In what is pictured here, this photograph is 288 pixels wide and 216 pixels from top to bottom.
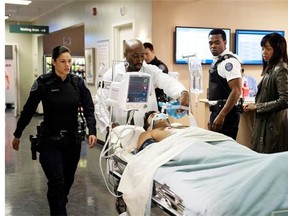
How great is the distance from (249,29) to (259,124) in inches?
111

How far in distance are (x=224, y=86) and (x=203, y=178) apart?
1.64 metres

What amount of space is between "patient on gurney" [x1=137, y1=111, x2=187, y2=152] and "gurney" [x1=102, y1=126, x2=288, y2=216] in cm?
14

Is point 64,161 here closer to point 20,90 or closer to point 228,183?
point 228,183

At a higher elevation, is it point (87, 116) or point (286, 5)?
point (286, 5)

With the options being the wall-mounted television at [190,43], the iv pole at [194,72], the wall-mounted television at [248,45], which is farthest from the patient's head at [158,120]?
the wall-mounted television at [248,45]

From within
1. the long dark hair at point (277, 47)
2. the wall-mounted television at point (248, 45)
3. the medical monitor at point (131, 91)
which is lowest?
the medical monitor at point (131, 91)

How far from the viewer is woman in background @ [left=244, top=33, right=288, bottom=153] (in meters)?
2.91

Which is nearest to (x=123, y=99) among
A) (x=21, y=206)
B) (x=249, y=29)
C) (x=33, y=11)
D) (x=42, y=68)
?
(x=21, y=206)

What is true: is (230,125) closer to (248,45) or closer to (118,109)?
(118,109)

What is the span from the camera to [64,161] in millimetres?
2852

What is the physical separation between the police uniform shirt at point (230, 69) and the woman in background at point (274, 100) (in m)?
0.24

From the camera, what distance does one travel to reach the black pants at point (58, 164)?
8.72 feet

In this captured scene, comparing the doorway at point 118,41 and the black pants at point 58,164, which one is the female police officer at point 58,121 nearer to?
the black pants at point 58,164

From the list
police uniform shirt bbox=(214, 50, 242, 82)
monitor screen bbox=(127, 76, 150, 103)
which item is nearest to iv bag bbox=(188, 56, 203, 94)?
police uniform shirt bbox=(214, 50, 242, 82)
